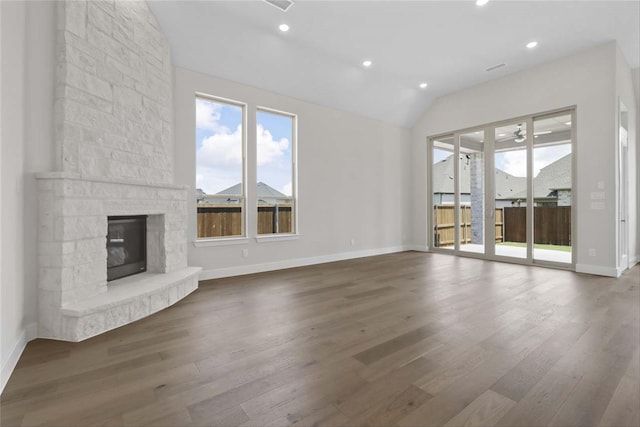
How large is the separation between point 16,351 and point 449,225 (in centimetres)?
733

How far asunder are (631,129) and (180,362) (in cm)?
814

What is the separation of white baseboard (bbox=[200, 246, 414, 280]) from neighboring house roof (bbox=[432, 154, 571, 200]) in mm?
2062

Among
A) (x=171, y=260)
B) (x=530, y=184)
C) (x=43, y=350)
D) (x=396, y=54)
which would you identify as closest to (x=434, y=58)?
(x=396, y=54)

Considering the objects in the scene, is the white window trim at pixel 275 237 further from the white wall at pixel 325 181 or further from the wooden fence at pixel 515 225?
the wooden fence at pixel 515 225

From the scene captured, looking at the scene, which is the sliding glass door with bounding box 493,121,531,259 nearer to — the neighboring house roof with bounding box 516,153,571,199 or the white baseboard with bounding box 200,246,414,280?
the neighboring house roof with bounding box 516,153,571,199

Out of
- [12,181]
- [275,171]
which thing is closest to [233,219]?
[275,171]

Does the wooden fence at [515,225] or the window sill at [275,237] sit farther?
the wooden fence at [515,225]

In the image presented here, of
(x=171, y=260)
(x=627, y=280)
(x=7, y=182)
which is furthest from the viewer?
(x=627, y=280)

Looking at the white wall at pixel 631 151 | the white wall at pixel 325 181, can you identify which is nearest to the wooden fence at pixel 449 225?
the white wall at pixel 325 181

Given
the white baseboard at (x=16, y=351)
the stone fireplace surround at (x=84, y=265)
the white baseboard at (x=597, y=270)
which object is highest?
the stone fireplace surround at (x=84, y=265)

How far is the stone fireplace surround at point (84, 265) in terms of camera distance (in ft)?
8.13

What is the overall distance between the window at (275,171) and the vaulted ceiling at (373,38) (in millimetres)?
609

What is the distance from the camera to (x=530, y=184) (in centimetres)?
565

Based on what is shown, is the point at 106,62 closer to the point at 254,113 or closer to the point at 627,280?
the point at 254,113
